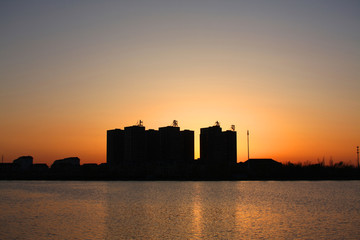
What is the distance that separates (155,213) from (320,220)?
2684cm

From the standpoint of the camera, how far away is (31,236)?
4556cm

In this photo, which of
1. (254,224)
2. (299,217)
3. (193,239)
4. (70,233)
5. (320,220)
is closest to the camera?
(193,239)

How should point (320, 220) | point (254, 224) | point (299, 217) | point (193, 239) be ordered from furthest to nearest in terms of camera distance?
1. point (299, 217)
2. point (320, 220)
3. point (254, 224)
4. point (193, 239)

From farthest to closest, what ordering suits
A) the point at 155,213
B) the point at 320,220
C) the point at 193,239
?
the point at 155,213 < the point at 320,220 < the point at 193,239

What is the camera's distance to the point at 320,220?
5984 centimetres

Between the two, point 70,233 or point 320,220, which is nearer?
point 70,233

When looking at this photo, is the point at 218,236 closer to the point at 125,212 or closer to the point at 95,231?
the point at 95,231

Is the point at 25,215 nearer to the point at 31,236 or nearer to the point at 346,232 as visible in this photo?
the point at 31,236

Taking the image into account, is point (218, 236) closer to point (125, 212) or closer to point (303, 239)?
point (303, 239)

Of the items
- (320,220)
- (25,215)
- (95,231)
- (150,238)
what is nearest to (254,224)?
(320,220)

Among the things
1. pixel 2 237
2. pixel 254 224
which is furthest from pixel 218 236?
pixel 2 237

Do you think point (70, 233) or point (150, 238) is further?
point (70, 233)

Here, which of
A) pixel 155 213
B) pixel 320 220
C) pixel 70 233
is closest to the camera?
pixel 70 233

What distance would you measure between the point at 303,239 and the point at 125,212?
35499 millimetres
